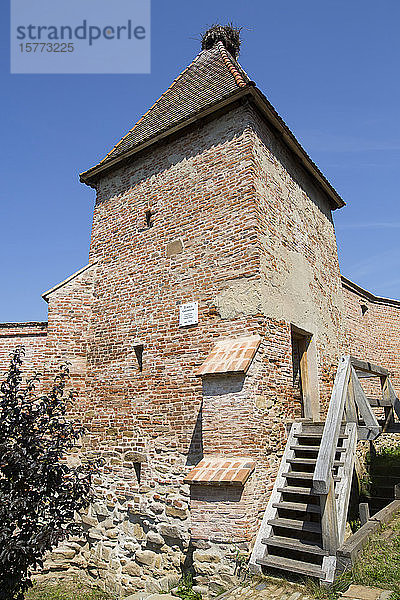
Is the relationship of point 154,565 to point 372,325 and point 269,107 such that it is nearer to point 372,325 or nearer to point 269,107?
point 269,107

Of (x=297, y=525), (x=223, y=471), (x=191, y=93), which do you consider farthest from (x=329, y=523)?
(x=191, y=93)

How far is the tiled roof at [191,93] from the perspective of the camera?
27.5ft

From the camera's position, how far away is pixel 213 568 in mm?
5406

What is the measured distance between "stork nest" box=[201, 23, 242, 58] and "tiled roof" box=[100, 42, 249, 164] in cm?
52

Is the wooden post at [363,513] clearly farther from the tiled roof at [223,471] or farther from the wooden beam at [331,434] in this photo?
the tiled roof at [223,471]

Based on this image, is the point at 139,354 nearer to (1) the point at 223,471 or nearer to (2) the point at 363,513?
(1) the point at 223,471

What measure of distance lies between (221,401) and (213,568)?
6.76 feet

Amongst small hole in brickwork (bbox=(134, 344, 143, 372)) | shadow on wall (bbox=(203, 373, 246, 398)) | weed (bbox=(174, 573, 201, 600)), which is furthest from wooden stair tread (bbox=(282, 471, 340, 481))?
small hole in brickwork (bbox=(134, 344, 143, 372))

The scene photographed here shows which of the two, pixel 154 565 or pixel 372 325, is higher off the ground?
pixel 372 325

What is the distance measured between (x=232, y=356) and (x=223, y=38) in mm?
Result: 9101

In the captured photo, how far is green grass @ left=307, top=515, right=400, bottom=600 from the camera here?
4465mm

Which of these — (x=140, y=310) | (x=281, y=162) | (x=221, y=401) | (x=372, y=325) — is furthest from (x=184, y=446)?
(x=372, y=325)

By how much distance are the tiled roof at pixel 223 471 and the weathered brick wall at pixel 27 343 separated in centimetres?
453

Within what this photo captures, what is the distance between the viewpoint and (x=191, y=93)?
9.38 meters
